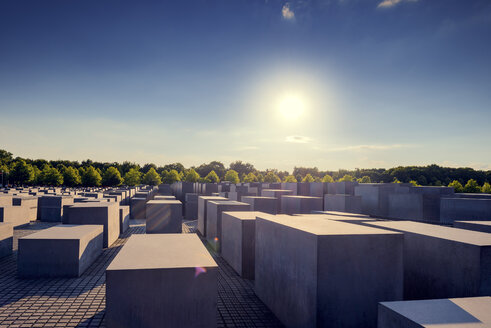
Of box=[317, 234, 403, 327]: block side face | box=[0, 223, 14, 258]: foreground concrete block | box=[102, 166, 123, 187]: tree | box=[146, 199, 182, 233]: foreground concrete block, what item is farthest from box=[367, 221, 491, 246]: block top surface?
box=[102, 166, 123, 187]: tree

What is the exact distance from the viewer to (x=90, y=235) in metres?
9.92

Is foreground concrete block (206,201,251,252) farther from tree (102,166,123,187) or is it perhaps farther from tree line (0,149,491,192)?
tree (102,166,123,187)

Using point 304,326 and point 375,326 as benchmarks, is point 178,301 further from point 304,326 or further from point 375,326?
point 375,326

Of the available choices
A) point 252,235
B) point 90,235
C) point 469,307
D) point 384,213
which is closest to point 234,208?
point 252,235

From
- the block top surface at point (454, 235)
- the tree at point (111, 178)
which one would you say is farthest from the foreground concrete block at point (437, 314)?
the tree at point (111, 178)

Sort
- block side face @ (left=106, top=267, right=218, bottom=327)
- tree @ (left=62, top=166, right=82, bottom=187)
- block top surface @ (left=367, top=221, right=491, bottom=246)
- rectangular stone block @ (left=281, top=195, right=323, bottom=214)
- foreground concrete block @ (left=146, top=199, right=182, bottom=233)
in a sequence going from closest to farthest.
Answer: block side face @ (left=106, top=267, right=218, bottom=327) < block top surface @ (left=367, top=221, right=491, bottom=246) < foreground concrete block @ (left=146, top=199, right=182, bottom=233) < rectangular stone block @ (left=281, top=195, right=323, bottom=214) < tree @ (left=62, top=166, right=82, bottom=187)

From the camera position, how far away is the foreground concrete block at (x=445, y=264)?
15.9 ft

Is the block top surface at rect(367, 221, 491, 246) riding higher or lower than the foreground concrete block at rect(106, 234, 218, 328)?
higher

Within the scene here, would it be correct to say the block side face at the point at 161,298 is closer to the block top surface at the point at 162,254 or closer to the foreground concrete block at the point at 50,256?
the block top surface at the point at 162,254

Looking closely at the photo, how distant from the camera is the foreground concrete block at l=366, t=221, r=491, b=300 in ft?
15.9

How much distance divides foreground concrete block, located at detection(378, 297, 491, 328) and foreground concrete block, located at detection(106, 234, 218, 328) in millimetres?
2373

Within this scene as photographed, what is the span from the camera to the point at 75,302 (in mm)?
6945

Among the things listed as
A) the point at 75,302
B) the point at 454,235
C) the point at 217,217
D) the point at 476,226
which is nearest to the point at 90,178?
the point at 217,217

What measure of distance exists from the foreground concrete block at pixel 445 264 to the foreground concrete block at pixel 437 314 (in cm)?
144
